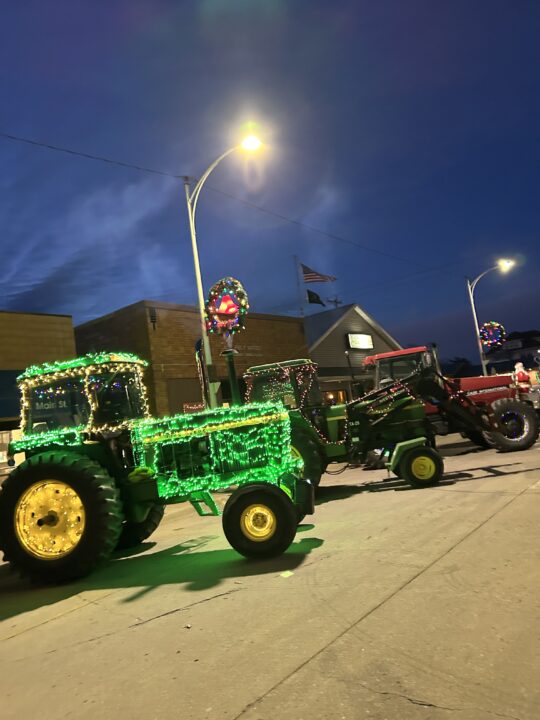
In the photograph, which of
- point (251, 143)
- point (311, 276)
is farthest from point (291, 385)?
point (311, 276)

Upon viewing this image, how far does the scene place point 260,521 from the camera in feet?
18.9

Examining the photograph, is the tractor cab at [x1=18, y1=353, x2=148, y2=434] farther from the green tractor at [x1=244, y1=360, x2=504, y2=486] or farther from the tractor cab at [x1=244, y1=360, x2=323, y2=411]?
the tractor cab at [x1=244, y1=360, x2=323, y2=411]

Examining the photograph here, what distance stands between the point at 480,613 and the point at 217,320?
9.40m

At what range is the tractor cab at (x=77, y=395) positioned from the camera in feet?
21.2

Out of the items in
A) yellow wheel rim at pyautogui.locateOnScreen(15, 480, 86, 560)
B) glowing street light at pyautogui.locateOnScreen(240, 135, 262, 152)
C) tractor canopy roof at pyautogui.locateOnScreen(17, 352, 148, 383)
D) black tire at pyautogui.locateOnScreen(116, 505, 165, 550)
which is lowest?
black tire at pyautogui.locateOnScreen(116, 505, 165, 550)

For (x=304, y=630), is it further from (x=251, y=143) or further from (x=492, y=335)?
(x=492, y=335)

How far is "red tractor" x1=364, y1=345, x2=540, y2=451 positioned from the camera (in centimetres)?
1142

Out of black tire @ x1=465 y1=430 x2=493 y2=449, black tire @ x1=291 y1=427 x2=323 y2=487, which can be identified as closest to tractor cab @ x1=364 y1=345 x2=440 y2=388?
black tire @ x1=465 y1=430 x2=493 y2=449

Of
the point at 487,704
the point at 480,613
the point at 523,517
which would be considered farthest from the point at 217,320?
the point at 487,704

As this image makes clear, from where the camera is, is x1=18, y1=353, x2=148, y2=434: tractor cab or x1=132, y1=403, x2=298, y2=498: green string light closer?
x1=132, y1=403, x2=298, y2=498: green string light

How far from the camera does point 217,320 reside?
40.4 feet

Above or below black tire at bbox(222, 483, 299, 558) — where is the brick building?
above

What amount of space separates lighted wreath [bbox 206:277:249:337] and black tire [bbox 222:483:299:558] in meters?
6.89

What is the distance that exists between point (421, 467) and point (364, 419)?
136 cm
